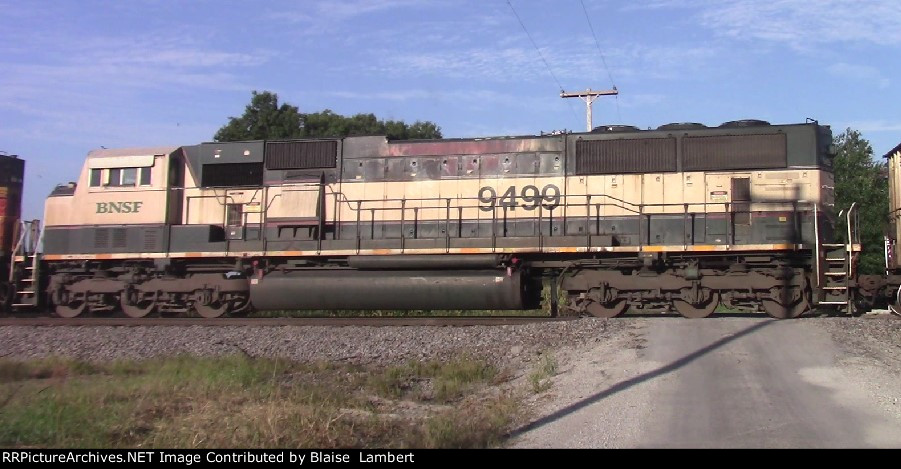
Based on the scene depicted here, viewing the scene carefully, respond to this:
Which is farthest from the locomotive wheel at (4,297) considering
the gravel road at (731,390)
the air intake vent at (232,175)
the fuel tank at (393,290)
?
the gravel road at (731,390)

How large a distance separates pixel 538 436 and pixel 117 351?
26.3ft

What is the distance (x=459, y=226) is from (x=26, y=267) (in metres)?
9.58

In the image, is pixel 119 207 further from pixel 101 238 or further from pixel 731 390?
pixel 731 390

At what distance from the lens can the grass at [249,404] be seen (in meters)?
6.54

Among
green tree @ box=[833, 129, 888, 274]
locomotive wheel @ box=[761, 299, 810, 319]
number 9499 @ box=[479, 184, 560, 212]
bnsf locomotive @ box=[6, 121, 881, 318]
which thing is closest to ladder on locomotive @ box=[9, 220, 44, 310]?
bnsf locomotive @ box=[6, 121, 881, 318]

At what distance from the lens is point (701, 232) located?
13.5 m

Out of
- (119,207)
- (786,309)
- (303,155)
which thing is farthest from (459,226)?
(119,207)

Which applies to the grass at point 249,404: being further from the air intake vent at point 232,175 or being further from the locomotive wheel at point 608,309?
the air intake vent at point 232,175

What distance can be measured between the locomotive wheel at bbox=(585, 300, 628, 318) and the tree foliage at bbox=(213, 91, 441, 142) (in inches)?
1174

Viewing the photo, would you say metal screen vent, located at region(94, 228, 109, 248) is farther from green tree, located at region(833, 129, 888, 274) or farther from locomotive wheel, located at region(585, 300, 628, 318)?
green tree, located at region(833, 129, 888, 274)

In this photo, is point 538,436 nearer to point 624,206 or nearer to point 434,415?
point 434,415

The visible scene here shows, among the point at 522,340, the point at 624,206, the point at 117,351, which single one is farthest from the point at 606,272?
the point at 117,351

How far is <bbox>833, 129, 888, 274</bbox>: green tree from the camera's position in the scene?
95.9 ft

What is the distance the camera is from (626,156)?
1398 cm
